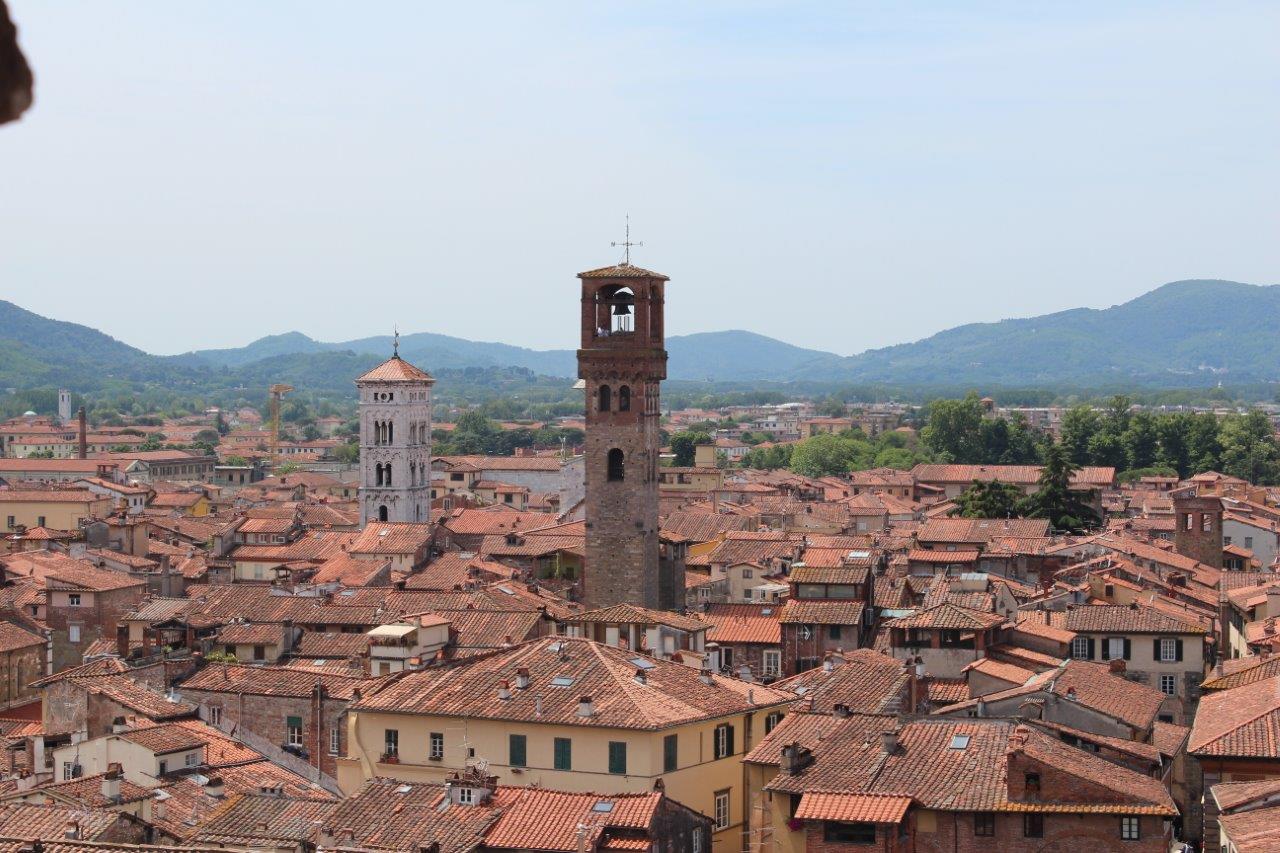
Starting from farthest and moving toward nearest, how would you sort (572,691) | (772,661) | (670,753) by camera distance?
1. (772,661)
2. (572,691)
3. (670,753)

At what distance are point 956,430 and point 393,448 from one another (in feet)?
195

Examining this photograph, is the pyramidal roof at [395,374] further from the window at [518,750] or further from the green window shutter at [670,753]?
the green window shutter at [670,753]

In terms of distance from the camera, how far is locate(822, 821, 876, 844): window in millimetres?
25203

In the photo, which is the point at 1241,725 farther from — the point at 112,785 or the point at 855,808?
the point at 112,785

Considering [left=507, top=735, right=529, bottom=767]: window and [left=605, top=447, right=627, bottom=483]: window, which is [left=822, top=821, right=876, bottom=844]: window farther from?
[left=605, top=447, right=627, bottom=483]: window

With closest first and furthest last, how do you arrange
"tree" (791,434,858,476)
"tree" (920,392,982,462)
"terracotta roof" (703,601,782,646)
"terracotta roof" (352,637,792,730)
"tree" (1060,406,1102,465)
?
"terracotta roof" (352,637,792,730)
"terracotta roof" (703,601,782,646)
"tree" (1060,406,1102,465)
"tree" (920,392,982,462)
"tree" (791,434,858,476)

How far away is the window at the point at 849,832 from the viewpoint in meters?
25.2

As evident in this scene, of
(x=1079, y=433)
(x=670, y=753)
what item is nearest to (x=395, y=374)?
(x=1079, y=433)

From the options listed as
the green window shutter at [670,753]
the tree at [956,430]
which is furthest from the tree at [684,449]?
the green window shutter at [670,753]

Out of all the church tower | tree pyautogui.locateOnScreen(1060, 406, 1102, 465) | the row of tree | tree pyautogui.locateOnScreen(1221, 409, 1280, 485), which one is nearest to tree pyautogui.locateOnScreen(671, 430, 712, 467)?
the row of tree

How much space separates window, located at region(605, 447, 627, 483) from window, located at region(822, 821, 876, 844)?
2596 cm

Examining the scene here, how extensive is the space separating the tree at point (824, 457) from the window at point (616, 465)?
97242 mm

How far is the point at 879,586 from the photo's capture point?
49406 mm

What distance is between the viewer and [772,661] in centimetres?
4356
